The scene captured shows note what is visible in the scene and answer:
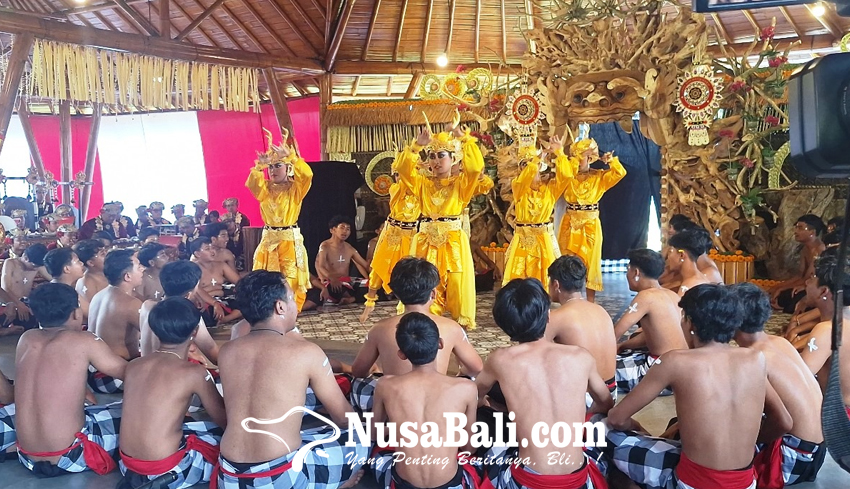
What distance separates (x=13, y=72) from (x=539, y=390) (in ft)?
20.9

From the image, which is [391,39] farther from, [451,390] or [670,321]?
[451,390]

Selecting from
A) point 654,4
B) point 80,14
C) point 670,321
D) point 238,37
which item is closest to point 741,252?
point 654,4

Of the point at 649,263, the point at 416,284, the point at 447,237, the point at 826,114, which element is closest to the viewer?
the point at 826,114

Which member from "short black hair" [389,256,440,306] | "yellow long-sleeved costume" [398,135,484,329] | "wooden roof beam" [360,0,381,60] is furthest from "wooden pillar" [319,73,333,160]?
"short black hair" [389,256,440,306]

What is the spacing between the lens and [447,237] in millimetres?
5555

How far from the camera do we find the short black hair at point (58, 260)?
4.47 meters

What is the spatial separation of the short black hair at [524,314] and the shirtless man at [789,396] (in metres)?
0.66

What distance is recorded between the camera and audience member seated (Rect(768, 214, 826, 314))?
5.71 meters

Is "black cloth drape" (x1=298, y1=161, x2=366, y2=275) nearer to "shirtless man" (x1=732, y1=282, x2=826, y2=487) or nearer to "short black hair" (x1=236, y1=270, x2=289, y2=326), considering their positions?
"short black hair" (x1=236, y1=270, x2=289, y2=326)

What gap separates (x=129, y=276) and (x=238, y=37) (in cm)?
729

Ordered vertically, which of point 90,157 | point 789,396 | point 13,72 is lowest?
point 789,396

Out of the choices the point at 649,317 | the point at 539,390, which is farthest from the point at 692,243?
the point at 539,390

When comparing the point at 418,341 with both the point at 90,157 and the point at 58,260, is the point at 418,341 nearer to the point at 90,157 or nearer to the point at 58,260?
the point at 58,260

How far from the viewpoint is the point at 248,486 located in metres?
2.56
